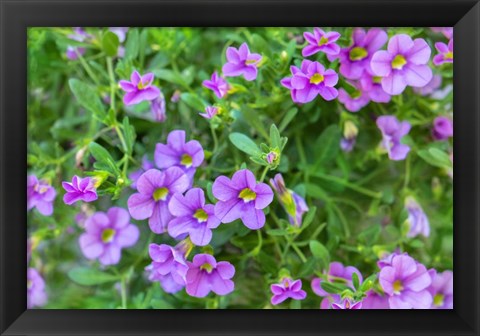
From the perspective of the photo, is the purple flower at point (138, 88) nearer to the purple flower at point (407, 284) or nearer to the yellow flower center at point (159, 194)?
the yellow flower center at point (159, 194)

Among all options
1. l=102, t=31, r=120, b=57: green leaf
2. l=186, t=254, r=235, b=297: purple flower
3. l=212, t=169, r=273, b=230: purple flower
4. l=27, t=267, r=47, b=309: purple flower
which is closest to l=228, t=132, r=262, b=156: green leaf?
l=212, t=169, r=273, b=230: purple flower

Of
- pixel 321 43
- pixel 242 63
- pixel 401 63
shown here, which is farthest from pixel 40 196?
pixel 401 63

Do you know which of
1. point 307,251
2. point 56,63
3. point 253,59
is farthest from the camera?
point 56,63

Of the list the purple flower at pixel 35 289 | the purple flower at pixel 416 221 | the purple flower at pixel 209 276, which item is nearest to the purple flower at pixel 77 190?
the purple flower at pixel 209 276

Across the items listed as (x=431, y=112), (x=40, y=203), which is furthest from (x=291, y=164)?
(x=40, y=203)
